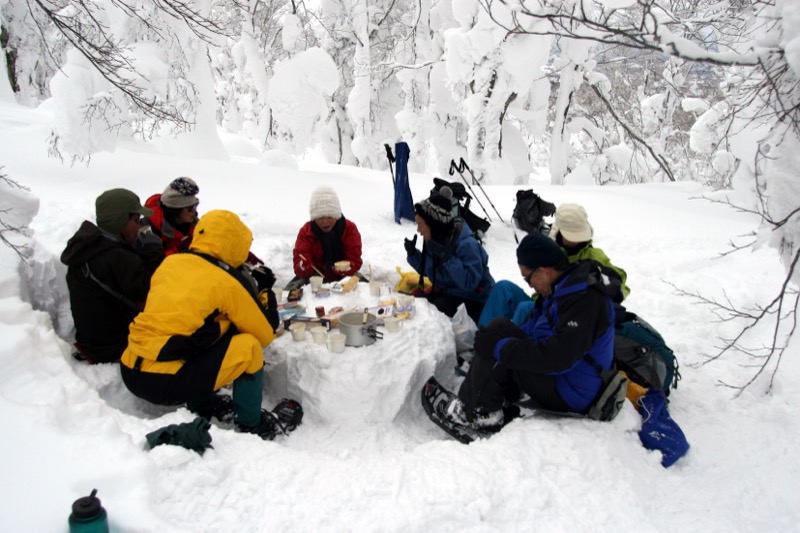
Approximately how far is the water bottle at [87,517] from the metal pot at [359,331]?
175cm

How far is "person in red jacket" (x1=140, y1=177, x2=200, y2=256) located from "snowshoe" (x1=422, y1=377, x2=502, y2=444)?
91.6 inches

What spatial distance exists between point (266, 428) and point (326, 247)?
202 cm

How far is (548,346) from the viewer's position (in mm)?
2443

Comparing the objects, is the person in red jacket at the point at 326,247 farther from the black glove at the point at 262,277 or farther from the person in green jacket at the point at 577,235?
the person in green jacket at the point at 577,235

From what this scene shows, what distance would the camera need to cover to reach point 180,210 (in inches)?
155

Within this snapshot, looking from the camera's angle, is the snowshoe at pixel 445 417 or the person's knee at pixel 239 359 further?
the snowshoe at pixel 445 417

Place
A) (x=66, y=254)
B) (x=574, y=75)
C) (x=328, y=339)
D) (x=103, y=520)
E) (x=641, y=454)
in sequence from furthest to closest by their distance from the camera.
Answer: (x=574, y=75) → (x=328, y=339) → (x=66, y=254) → (x=641, y=454) → (x=103, y=520)

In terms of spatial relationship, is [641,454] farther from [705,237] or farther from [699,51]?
[705,237]

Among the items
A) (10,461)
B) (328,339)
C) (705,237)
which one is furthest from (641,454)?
(705,237)

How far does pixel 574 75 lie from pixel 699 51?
10.5 meters

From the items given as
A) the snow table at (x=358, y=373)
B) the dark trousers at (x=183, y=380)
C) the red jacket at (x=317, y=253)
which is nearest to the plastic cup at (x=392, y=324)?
the snow table at (x=358, y=373)

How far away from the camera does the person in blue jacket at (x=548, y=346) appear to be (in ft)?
7.88

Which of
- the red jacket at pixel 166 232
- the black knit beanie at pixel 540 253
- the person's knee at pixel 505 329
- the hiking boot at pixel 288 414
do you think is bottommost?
the hiking boot at pixel 288 414

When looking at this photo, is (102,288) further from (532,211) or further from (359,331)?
(532,211)
